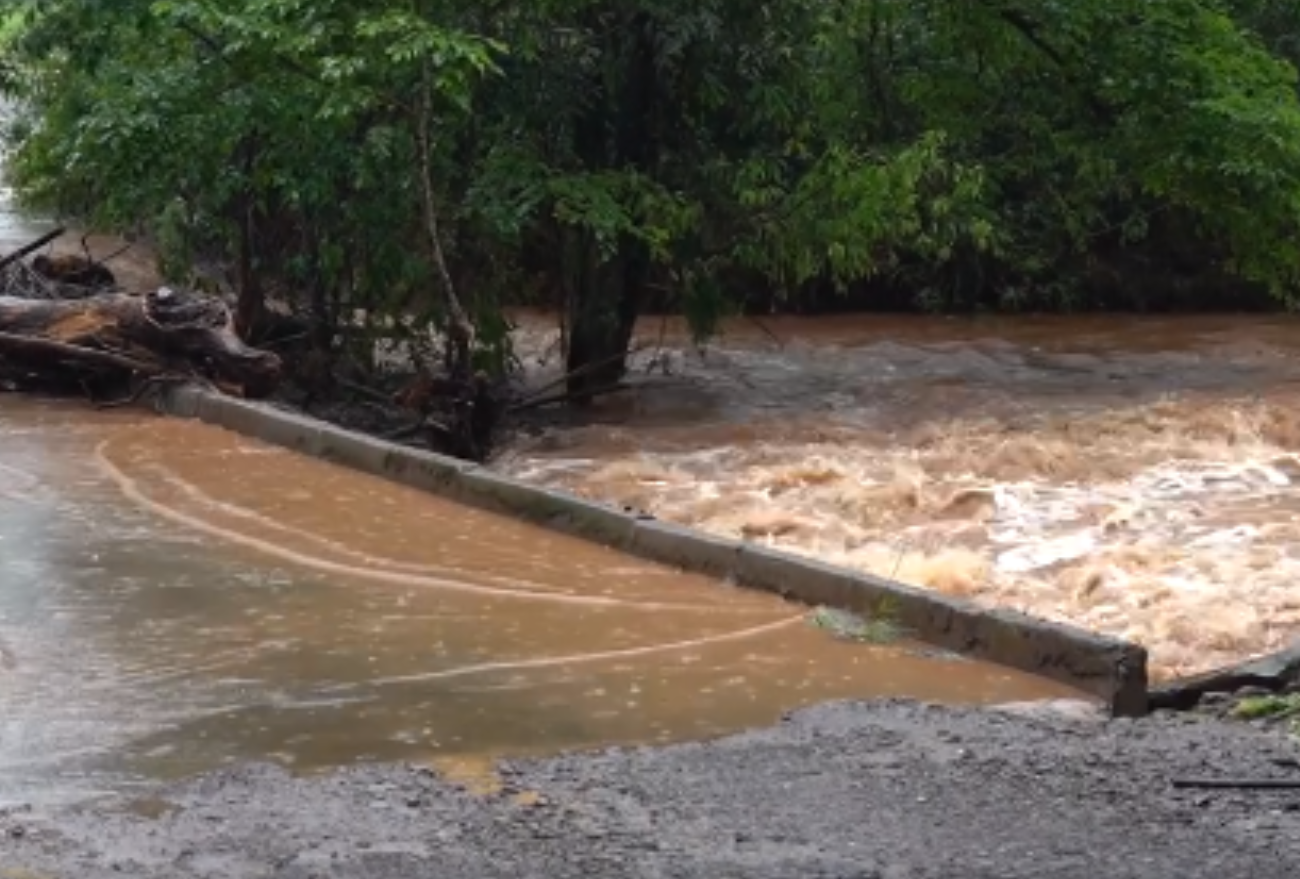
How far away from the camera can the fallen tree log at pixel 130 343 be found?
50.4ft

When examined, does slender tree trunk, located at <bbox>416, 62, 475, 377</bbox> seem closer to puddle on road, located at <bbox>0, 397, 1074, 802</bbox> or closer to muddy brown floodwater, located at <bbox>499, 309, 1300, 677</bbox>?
muddy brown floodwater, located at <bbox>499, 309, 1300, 677</bbox>

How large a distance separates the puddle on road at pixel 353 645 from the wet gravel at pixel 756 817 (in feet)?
1.30

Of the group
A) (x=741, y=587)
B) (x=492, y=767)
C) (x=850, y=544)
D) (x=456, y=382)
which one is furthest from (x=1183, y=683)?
(x=456, y=382)

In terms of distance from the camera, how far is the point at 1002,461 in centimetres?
1550

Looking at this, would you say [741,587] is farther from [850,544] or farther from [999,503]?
[999,503]

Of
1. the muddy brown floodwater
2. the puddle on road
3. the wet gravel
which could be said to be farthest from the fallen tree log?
the wet gravel

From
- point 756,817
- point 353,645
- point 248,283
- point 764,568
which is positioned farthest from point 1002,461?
point 756,817

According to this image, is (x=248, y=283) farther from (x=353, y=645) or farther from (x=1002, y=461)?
(x=353, y=645)

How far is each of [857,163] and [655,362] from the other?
344 cm

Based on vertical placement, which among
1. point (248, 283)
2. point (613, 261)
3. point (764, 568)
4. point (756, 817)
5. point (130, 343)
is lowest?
point (756, 817)

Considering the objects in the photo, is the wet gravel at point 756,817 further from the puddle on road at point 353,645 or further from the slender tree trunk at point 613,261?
the slender tree trunk at point 613,261

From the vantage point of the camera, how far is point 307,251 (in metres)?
16.5

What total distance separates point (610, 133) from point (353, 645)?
9182 millimetres

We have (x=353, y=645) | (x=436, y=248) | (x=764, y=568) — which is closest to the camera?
(x=353, y=645)
